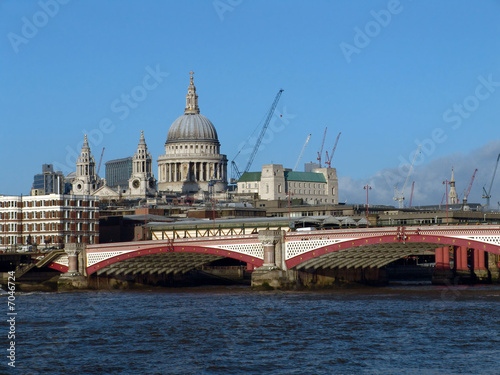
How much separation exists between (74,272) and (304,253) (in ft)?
92.0

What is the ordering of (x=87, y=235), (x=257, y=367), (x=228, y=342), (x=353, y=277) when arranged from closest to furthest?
1. (x=257, y=367)
2. (x=228, y=342)
3. (x=353, y=277)
4. (x=87, y=235)

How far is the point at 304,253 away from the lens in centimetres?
10406

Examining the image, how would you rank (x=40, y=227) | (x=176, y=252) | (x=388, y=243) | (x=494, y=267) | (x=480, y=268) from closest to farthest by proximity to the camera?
(x=388, y=243)
(x=176, y=252)
(x=480, y=268)
(x=494, y=267)
(x=40, y=227)

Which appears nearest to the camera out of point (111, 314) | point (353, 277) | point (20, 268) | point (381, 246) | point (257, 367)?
point (257, 367)

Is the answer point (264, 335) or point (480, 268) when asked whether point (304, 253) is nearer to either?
point (480, 268)

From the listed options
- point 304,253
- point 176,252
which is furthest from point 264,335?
point 176,252

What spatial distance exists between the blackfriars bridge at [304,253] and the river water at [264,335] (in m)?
5.53

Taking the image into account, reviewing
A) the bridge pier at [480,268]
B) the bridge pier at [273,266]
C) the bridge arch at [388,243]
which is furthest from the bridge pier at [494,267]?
the bridge pier at [273,266]

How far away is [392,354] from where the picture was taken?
5844 centimetres

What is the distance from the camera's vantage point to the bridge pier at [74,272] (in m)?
117

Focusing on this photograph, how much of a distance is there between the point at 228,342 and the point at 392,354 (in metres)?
10.2

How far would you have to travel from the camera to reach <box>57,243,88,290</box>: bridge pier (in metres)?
117

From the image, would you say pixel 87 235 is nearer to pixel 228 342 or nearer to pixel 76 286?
pixel 76 286

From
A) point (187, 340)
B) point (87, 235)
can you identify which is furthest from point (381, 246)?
point (87, 235)
